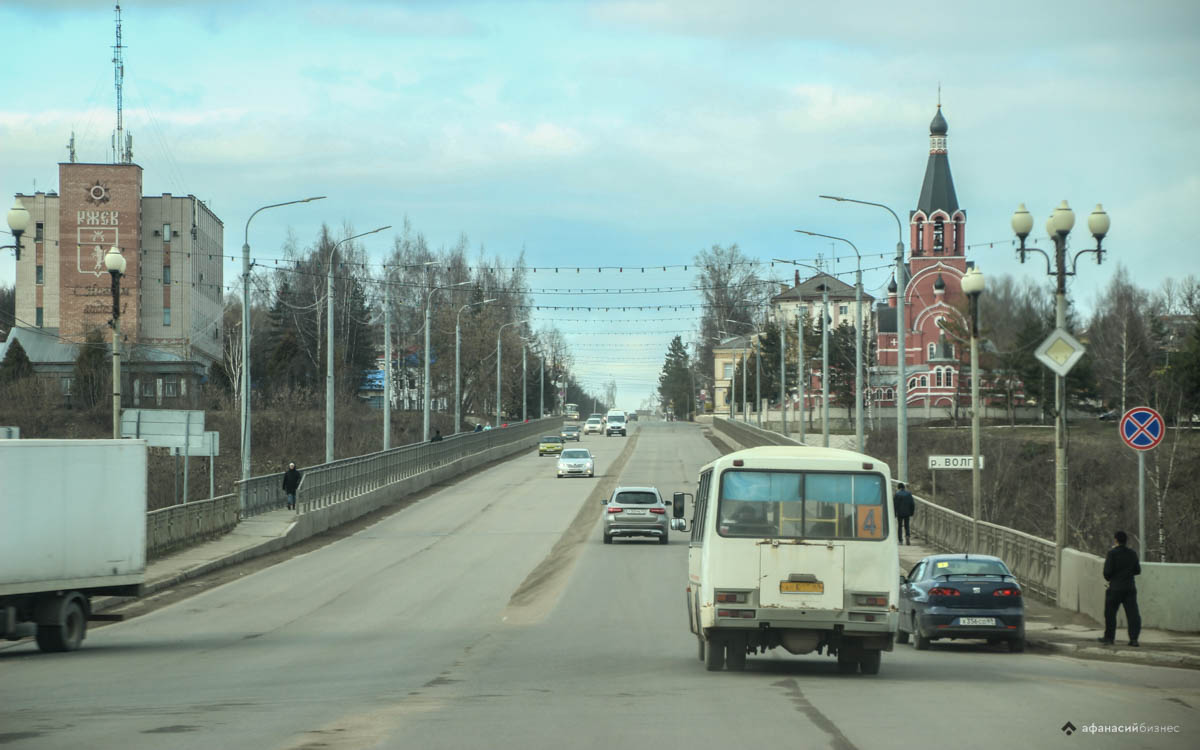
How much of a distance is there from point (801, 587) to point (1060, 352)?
886cm

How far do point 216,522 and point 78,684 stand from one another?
21.7 m

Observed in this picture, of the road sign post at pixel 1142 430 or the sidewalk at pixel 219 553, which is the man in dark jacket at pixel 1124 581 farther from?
the sidewalk at pixel 219 553

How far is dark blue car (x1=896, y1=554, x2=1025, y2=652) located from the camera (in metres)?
18.9

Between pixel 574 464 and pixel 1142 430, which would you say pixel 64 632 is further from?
pixel 574 464

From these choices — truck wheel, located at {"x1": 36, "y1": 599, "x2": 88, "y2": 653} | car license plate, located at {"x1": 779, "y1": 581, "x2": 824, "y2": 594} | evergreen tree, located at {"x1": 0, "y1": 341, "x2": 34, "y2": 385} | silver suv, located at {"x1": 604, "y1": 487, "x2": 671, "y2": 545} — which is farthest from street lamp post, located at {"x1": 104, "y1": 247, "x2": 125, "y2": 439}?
evergreen tree, located at {"x1": 0, "y1": 341, "x2": 34, "y2": 385}

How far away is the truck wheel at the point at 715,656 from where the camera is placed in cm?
1523

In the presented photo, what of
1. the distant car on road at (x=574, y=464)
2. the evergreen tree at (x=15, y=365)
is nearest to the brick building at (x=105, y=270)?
the evergreen tree at (x=15, y=365)

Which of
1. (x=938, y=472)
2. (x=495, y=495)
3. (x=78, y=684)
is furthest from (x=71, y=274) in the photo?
(x=78, y=684)

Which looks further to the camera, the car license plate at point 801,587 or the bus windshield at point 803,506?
the bus windshield at point 803,506

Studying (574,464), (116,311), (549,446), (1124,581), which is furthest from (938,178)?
(1124,581)

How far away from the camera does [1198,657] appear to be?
1638 centimetres

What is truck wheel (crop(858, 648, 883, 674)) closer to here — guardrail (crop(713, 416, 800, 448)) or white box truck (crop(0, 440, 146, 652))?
white box truck (crop(0, 440, 146, 652))

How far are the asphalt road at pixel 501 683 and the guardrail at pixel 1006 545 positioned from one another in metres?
4.23

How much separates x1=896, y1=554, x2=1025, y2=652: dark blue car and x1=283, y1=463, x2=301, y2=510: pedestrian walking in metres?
23.7
